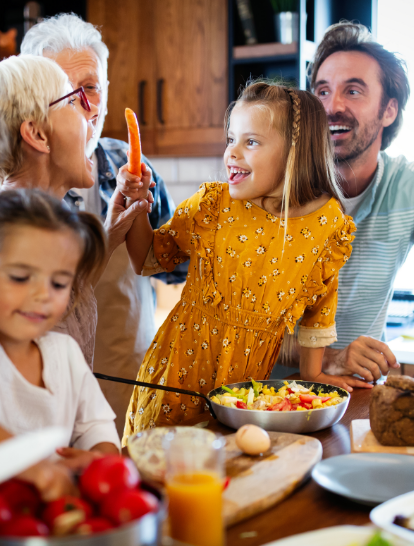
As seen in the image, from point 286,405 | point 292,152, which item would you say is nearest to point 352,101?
→ point 292,152

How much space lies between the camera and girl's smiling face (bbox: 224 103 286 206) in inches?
57.5

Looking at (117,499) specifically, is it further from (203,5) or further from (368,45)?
(203,5)

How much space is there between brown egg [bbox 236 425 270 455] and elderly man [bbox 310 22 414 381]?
40.6 inches

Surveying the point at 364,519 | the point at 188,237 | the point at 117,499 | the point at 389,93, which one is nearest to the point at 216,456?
the point at 117,499

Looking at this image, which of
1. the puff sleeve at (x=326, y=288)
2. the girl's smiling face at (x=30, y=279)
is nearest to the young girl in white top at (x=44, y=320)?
the girl's smiling face at (x=30, y=279)

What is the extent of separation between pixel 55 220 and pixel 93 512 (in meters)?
0.48

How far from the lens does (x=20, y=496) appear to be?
1.99ft

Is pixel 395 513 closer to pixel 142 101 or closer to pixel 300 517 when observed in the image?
pixel 300 517

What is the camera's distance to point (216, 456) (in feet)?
2.21

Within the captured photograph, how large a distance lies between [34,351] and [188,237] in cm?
64

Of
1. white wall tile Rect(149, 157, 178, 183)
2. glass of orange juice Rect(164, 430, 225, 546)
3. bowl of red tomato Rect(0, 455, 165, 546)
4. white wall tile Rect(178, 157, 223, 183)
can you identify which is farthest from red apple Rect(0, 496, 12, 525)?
white wall tile Rect(149, 157, 178, 183)

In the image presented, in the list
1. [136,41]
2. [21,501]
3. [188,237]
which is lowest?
[21,501]

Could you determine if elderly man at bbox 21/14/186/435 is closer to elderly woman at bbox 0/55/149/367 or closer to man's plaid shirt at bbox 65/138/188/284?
man's plaid shirt at bbox 65/138/188/284

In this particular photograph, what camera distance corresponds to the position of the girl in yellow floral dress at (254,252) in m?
1.47
